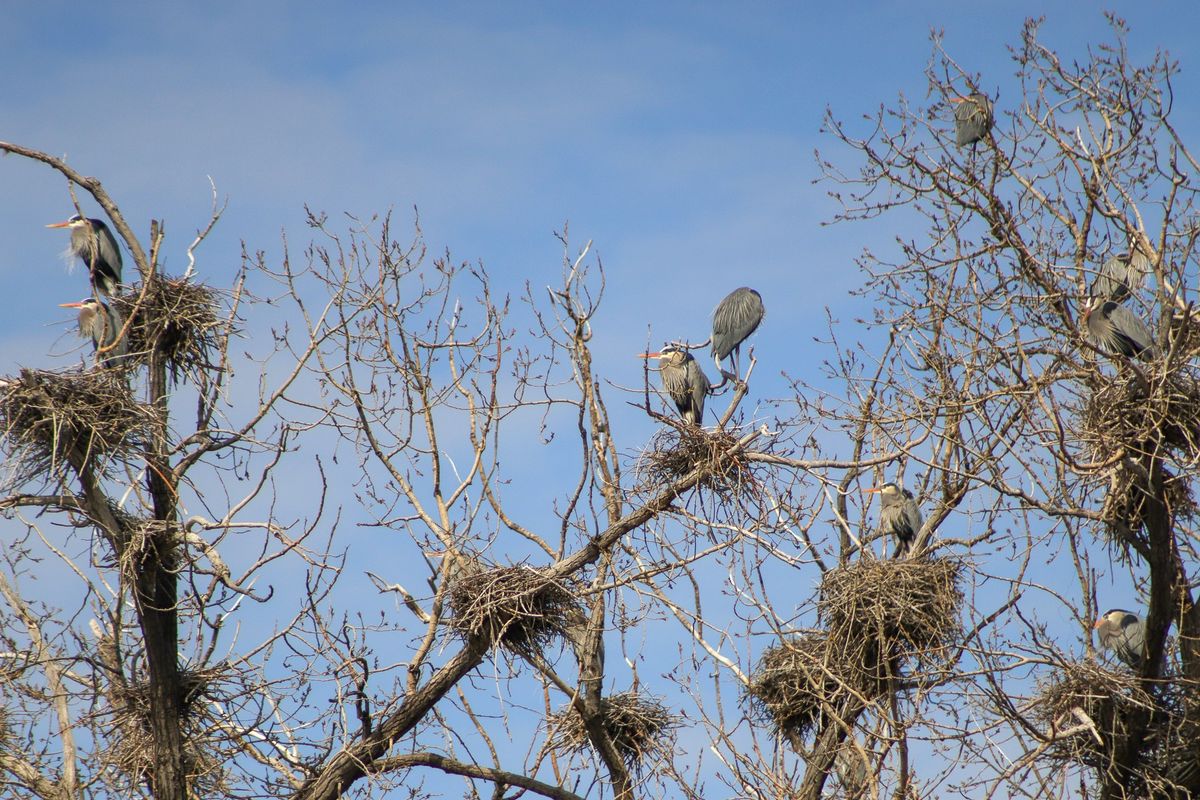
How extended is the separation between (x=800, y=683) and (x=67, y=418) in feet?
15.3

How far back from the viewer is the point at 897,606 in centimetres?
761

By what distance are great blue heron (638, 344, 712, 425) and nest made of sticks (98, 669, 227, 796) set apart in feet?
13.5

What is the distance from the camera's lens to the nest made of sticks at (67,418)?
597 cm

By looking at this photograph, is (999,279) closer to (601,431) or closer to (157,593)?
(601,431)

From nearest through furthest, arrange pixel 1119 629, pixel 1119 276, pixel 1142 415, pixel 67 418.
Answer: pixel 67 418 → pixel 1142 415 → pixel 1119 276 → pixel 1119 629

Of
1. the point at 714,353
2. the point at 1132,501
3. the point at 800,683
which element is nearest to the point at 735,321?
the point at 714,353

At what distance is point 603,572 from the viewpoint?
6.84m

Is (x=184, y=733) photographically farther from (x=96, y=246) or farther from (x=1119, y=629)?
(x=1119, y=629)

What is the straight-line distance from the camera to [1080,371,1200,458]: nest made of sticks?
6254 millimetres

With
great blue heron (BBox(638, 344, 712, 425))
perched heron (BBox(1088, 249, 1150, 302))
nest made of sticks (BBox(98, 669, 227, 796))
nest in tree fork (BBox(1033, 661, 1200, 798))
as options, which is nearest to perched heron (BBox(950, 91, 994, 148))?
perched heron (BBox(1088, 249, 1150, 302))

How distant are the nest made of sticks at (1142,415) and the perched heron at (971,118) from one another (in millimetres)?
1905

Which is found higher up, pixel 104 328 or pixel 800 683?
pixel 104 328

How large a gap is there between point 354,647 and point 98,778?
140 centimetres

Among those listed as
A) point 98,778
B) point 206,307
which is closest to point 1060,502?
point 206,307
